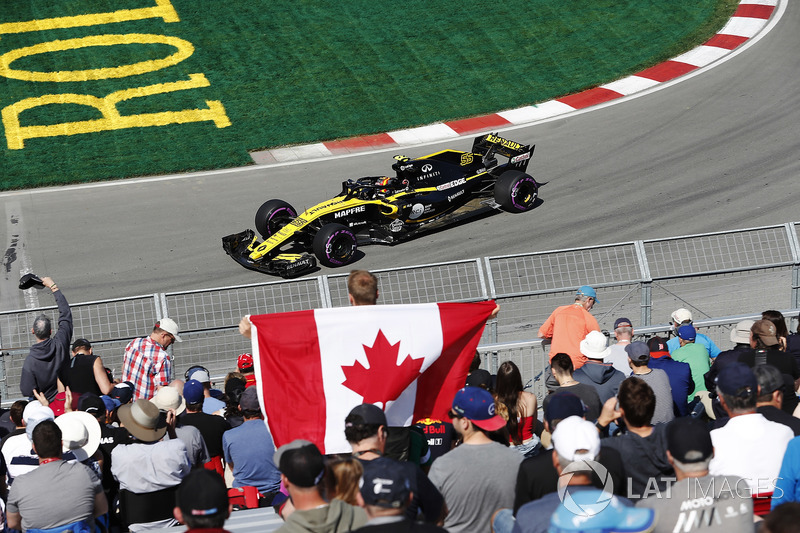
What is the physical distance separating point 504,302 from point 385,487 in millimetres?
6372

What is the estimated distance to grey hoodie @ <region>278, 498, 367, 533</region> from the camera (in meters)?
4.56

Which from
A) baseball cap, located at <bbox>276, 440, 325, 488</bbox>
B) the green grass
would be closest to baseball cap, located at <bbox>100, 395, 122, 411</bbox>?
baseball cap, located at <bbox>276, 440, 325, 488</bbox>

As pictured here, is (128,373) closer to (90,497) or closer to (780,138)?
(90,497)

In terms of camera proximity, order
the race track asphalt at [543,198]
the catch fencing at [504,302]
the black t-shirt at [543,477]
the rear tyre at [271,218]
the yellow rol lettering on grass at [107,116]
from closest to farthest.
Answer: the black t-shirt at [543,477] → the catch fencing at [504,302] → the rear tyre at [271,218] → the race track asphalt at [543,198] → the yellow rol lettering on grass at [107,116]

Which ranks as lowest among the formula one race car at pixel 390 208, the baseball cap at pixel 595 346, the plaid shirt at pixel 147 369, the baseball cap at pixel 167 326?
the baseball cap at pixel 595 346

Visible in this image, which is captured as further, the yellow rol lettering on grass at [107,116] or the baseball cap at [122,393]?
the yellow rol lettering on grass at [107,116]

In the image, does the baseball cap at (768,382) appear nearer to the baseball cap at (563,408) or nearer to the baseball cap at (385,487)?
the baseball cap at (563,408)

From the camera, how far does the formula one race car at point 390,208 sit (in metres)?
14.3

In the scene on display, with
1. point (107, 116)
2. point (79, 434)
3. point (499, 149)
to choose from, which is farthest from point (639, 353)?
point (107, 116)

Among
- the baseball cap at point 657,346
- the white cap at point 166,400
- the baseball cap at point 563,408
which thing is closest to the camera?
the baseball cap at point 563,408

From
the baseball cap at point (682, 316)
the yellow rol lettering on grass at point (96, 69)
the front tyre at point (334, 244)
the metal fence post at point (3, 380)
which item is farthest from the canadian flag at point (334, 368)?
the yellow rol lettering on grass at point (96, 69)

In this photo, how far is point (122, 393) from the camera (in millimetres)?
8633

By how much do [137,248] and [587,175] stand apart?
27.3 ft

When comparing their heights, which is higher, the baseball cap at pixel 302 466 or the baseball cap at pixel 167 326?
the baseball cap at pixel 167 326
